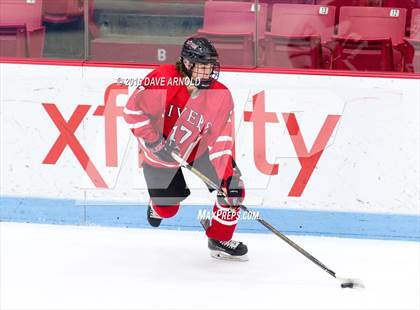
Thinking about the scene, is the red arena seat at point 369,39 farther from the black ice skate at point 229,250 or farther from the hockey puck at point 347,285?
the hockey puck at point 347,285

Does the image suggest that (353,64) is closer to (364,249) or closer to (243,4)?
(243,4)

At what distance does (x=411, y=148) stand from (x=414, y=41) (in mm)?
541

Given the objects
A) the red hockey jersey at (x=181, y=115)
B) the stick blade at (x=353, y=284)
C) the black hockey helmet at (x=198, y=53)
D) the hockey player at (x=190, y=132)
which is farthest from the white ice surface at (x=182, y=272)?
the black hockey helmet at (x=198, y=53)

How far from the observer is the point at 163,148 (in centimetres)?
315

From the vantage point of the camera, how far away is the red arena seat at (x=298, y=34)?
145 inches

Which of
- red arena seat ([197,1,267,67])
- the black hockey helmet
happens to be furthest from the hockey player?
red arena seat ([197,1,267,67])

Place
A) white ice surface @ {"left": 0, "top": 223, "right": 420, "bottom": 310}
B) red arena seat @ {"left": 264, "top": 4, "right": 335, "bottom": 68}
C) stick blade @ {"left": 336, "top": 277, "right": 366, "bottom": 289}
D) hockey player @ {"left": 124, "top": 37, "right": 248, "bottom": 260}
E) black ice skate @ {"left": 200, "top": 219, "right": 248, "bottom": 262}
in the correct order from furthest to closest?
1. red arena seat @ {"left": 264, "top": 4, "right": 335, "bottom": 68}
2. black ice skate @ {"left": 200, "top": 219, "right": 248, "bottom": 262}
3. hockey player @ {"left": 124, "top": 37, "right": 248, "bottom": 260}
4. stick blade @ {"left": 336, "top": 277, "right": 366, "bottom": 289}
5. white ice surface @ {"left": 0, "top": 223, "right": 420, "bottom": 310}

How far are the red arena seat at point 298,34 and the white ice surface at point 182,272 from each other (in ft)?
2.82

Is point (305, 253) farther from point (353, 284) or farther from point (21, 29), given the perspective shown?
point (21, 29)

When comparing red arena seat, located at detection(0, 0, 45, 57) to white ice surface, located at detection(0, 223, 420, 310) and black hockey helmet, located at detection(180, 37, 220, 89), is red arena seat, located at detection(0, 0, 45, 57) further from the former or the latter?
black hockey helmet, located at detection(180, 37, 220, 89)

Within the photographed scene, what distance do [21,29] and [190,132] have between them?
45.1 inches

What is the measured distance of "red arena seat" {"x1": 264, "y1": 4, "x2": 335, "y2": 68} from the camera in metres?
3.69

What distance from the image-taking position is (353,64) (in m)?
3.69

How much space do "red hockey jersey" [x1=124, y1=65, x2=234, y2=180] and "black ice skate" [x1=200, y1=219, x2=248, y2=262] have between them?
32 cm
